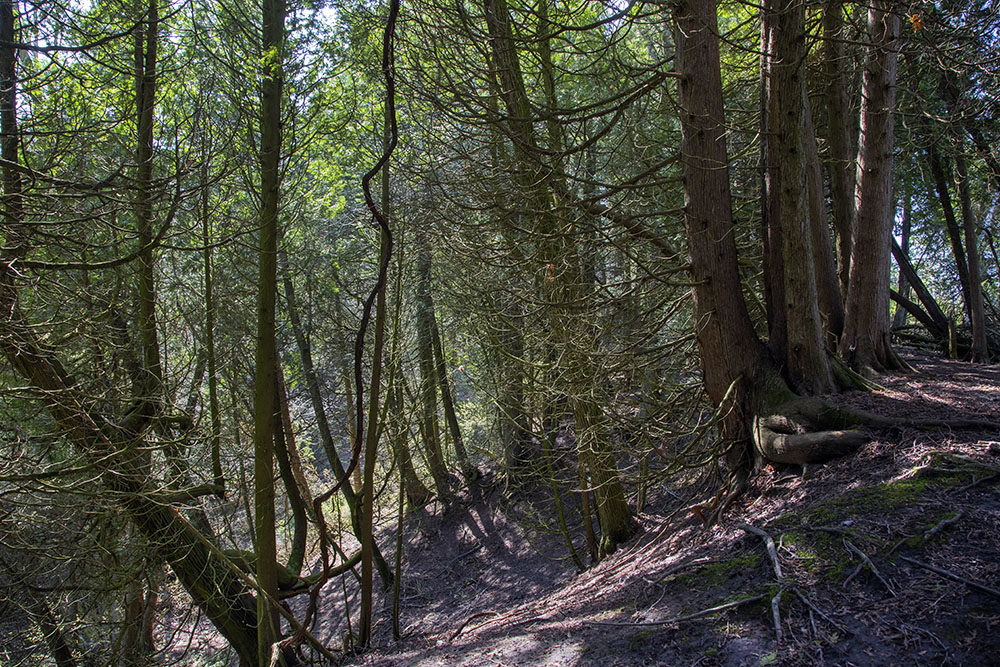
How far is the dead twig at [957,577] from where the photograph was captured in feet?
8.46

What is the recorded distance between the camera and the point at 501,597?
33.3ft

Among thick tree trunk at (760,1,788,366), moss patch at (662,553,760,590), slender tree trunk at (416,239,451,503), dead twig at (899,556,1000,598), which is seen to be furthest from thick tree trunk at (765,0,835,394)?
slender tree trunk at (416,239,451,503)

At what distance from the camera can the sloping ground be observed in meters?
2.57

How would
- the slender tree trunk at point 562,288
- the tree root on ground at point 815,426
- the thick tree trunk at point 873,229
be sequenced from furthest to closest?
the thick tree trunk at point 873,229, the slender tree trunk at point 562,288, the tree root on ground at point 815,426

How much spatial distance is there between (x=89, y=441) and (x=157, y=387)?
3.48 feet

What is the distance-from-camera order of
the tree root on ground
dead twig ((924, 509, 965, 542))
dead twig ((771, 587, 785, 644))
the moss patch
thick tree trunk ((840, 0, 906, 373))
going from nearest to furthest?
dead twig ((771, 587, 785, 644)) → dead twig ((924, 509, 965, 542)) → the moss patch → the tree root on ground → thick tree trunk ((840, 0, 906, 373))

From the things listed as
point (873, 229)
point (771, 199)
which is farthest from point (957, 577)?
point (873, 229)

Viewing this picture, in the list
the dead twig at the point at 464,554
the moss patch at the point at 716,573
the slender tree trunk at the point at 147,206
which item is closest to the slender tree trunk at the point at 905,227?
the dead twig at the point at 464,554

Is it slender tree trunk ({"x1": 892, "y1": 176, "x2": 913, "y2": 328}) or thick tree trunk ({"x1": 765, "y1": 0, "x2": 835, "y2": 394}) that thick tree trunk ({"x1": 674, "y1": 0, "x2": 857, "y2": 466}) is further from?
slender tree trunk ({"x1": 892, "y1": 176, "x2": 913, "y2": 328})

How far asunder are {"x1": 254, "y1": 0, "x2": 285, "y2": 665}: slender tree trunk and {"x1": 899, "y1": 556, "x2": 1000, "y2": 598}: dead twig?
4807 millimetres

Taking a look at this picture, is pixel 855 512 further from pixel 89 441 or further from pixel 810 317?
pixel 89 441

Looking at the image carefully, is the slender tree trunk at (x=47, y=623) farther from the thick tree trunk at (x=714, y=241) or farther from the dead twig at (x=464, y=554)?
the dead twig at (x=464, y=554)

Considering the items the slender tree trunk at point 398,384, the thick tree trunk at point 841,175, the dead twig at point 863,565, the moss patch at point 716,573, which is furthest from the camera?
the thick tree trunk at point 841,175

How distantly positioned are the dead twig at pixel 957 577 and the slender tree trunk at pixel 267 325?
15.8 ft
